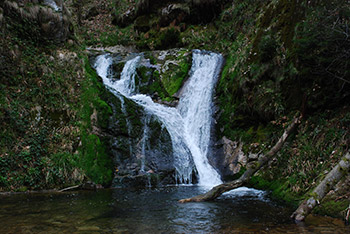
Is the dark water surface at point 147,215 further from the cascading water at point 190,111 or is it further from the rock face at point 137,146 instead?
the cascading water at point 190,111

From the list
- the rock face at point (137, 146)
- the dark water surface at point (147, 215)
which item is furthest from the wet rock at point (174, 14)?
the dark water surface at point (147, 215)

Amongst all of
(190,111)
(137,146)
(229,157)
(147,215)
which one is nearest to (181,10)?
(190,111)

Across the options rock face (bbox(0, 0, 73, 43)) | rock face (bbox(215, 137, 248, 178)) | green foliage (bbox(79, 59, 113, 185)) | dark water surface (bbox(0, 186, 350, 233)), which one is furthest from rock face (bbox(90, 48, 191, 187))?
rock face (bbox(0, 0, 73, 43))

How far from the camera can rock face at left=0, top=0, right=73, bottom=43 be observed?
406 inches

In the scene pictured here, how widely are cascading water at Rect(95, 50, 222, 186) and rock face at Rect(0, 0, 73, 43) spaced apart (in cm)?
348

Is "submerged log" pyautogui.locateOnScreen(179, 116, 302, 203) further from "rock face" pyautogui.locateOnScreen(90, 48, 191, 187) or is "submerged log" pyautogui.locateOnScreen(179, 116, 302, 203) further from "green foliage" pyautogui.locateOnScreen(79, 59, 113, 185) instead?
"green foliage" pyautogui.locateOnScreen(79, 59, 113, 185)

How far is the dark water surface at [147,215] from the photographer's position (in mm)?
3973

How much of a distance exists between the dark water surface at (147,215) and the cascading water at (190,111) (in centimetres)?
309

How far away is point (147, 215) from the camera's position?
493 cm

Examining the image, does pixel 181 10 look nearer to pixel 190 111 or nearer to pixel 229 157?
pixel 190 111

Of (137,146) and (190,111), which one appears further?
(190,111)

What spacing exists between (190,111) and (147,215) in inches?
332

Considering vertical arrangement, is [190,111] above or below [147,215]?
above

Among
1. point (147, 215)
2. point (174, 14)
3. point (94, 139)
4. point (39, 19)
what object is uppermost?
point (174, 14)
